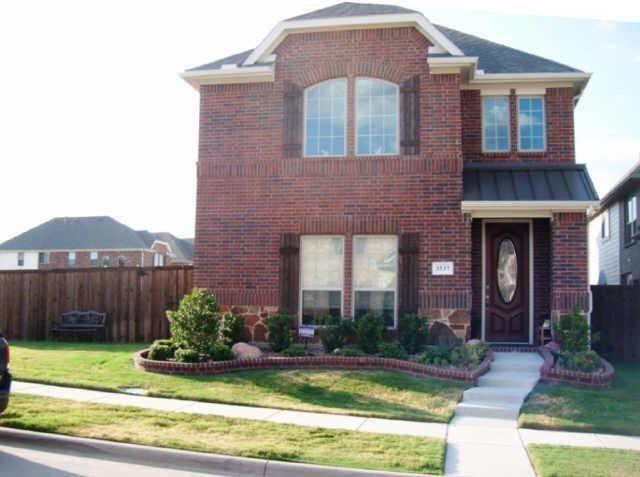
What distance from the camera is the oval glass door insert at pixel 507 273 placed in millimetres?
14359

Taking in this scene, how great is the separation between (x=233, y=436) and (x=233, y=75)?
865 cm

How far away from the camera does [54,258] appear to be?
5044cm

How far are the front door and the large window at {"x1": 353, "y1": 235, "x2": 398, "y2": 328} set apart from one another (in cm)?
222

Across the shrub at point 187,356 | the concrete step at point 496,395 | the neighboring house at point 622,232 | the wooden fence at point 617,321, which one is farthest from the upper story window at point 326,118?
the neighboring house at point 622,232

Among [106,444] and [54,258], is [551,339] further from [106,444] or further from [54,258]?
[54,258]

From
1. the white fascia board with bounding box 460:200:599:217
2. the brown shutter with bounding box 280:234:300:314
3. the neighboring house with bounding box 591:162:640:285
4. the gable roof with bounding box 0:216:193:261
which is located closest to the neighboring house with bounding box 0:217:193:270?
the gable roof with bounding box 0:216:193:261

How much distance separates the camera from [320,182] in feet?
45.1

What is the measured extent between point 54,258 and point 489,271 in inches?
1690

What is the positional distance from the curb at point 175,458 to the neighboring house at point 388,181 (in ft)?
21.8

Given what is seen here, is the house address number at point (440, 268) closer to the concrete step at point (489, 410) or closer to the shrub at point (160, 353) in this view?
the concrete step at point (489, 410)

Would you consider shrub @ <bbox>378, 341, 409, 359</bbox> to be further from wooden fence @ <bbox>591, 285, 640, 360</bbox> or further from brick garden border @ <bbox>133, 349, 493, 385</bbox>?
wooden fence @ <bbox>591, 285, 640, 360</bbox>

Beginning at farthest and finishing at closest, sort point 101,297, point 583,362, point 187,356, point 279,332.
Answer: point 101,297 < point 279,332 < point 187,356 < point 583,362

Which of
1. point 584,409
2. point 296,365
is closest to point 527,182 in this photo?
point 584,409

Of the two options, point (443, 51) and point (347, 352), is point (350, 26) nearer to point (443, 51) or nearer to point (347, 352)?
point (443, 51)
